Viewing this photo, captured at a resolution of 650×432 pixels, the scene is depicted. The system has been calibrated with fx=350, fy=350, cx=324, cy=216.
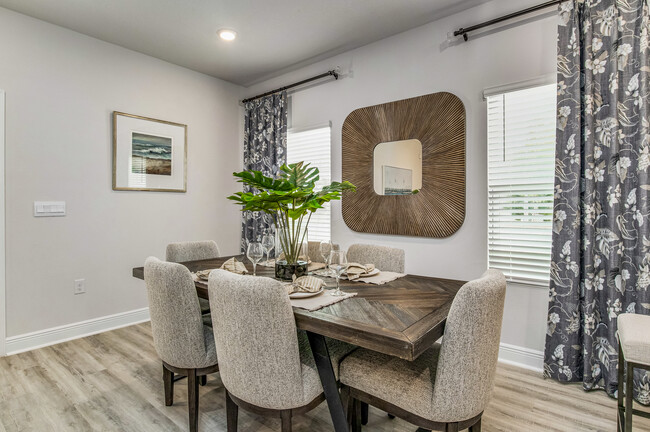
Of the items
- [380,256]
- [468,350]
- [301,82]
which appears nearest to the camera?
[468,350]

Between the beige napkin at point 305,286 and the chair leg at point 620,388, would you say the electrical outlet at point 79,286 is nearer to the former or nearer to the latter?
the beige napkin at point 305,286

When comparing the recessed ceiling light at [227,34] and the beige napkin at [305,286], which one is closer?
the beige napkin at [305,286]

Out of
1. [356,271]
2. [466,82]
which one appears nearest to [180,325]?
[356,271]

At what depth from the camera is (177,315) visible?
170 cm

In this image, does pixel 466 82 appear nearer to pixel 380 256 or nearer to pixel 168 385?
pixel 380 256

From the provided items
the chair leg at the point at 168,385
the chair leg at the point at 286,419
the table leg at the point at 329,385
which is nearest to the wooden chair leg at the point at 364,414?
the table leg at the point at 329,385

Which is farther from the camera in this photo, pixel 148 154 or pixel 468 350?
pixel 148 154

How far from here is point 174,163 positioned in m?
3.88

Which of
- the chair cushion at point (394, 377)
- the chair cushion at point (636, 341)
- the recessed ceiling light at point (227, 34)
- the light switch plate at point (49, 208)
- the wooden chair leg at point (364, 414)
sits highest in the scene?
the recessed ceiling light at point (227, 34)

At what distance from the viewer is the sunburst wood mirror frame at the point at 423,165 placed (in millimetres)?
2830

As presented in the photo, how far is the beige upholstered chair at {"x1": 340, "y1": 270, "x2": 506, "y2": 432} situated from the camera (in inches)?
47.9

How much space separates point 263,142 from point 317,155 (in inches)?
30.4

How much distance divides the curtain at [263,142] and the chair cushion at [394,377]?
8.46 feet

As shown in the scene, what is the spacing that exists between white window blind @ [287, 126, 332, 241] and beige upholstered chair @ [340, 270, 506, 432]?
238 centimetres
